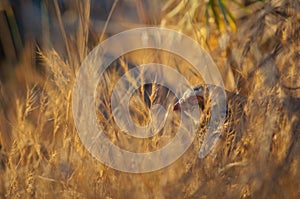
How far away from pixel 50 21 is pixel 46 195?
3.21 ft

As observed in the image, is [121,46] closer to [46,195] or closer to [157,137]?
[157,137]

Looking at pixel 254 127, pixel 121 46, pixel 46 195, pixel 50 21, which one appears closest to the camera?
pixel 46 195

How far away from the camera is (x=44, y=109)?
279cm

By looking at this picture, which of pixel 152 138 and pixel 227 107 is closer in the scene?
pixel 152 138

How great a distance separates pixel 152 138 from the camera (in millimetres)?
2775

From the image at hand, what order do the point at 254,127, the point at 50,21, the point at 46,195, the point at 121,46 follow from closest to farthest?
1. the point at 46,195
2. the point at 254,127
3. the point at 121,46
4. the point at 50,21

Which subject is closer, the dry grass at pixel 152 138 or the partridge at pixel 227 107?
the dry grass at pixel 152 138

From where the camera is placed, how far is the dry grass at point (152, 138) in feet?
8.86

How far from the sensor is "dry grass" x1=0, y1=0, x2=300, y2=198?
2.70m

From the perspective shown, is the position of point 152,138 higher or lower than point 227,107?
lower

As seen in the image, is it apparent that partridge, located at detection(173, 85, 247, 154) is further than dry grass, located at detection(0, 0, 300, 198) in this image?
Yes

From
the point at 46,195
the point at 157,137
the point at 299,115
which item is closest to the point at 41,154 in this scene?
the point at 46,195

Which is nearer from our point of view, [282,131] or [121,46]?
[282,131]

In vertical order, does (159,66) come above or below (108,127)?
above
